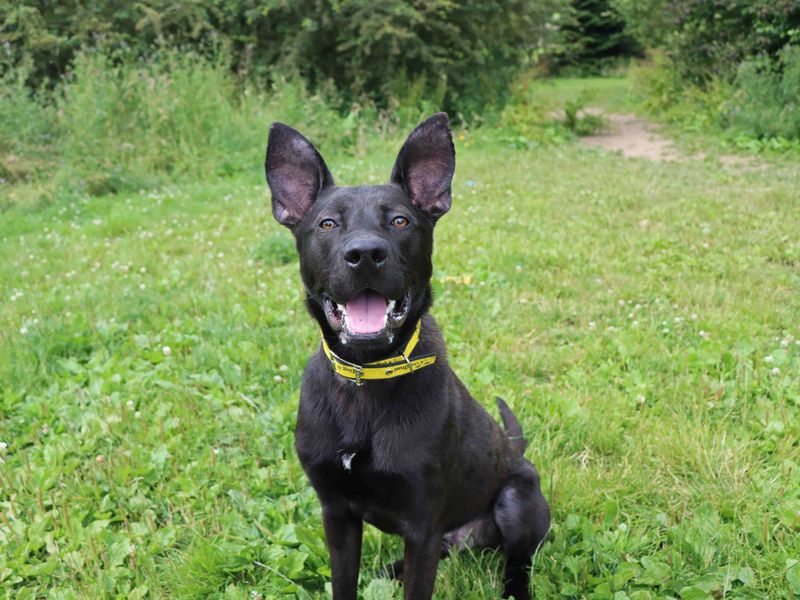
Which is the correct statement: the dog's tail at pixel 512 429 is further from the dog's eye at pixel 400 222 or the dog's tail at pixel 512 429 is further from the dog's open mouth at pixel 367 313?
the dog's eye at pixel 400 222

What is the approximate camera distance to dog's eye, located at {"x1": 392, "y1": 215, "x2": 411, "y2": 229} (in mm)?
2271

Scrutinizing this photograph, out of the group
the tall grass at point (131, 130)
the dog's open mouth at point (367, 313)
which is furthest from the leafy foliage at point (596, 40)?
the dog's open mouth at point (367, 313)

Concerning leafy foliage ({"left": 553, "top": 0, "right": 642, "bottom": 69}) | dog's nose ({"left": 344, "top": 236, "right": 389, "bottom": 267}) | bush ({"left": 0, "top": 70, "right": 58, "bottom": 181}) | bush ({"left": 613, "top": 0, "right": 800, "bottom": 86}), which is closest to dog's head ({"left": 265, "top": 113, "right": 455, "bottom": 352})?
dog's nose ({"left": 344, "top": 236, "right": 389, "bottom": 267})

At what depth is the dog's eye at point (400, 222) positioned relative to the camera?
227cm

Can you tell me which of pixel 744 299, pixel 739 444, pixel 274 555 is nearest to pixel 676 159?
pixel 744 299

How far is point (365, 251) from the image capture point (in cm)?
200

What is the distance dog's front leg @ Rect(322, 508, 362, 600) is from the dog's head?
64 centimetres

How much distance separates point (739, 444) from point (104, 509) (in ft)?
9.49

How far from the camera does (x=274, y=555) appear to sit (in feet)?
8.36

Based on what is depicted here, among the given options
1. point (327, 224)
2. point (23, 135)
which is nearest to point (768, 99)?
point (327, 224)

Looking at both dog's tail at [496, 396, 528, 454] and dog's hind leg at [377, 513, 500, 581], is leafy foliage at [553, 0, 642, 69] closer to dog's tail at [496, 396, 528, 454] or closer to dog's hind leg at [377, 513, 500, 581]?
dog's tail at [496, 396, 528, 454]

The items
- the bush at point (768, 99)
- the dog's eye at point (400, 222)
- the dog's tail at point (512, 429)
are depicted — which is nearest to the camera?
the dog's eye at point (400, 222)

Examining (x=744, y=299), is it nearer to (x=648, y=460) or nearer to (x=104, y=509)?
(x=648, y=460)

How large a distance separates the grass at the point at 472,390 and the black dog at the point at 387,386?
0.26 metres
